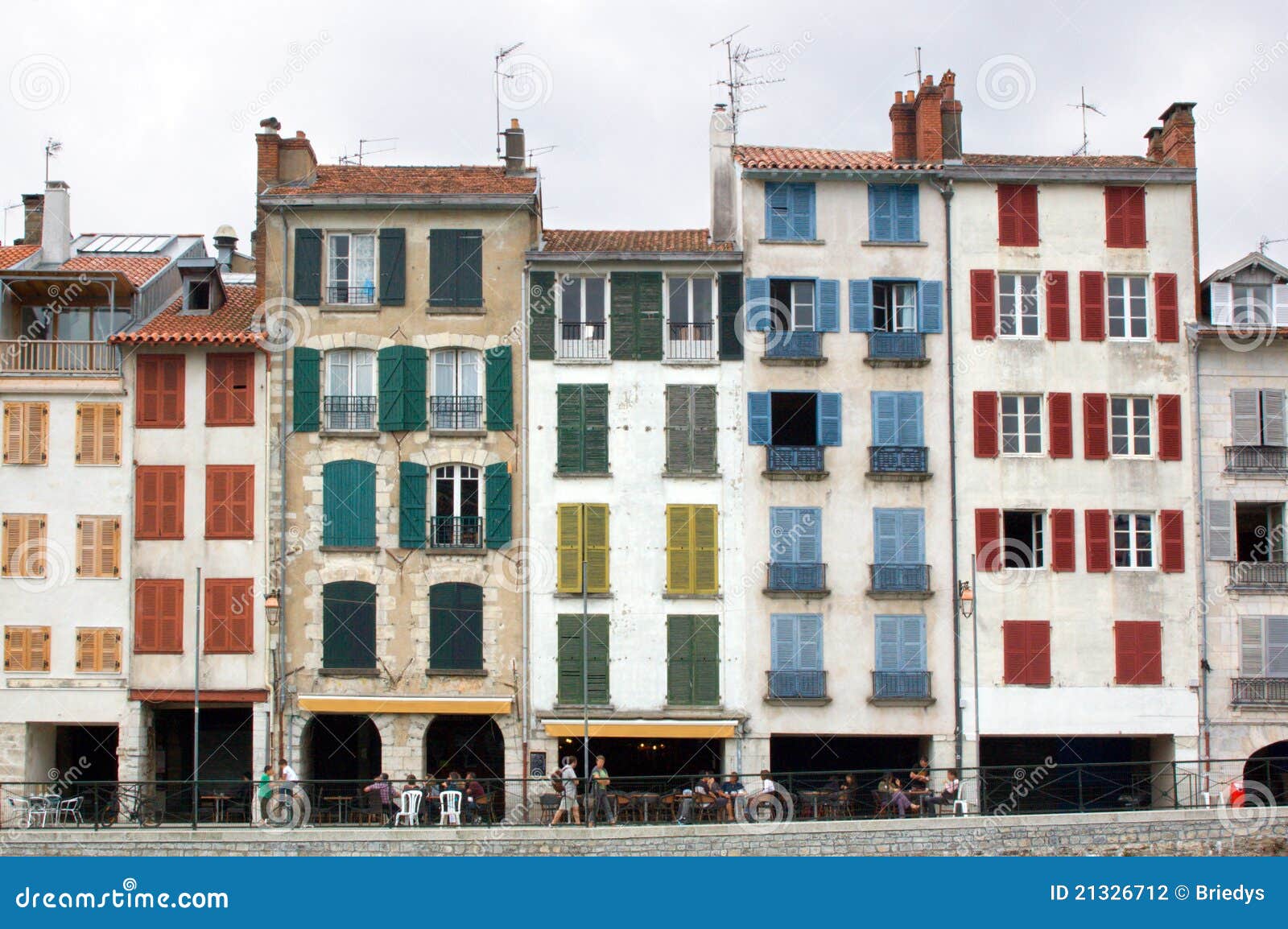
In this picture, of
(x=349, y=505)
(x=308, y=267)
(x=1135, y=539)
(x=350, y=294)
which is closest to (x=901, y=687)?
(x=1135, y=539)

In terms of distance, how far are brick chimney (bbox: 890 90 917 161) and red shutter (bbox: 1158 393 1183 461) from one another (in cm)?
835

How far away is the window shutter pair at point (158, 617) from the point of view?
3803 cm

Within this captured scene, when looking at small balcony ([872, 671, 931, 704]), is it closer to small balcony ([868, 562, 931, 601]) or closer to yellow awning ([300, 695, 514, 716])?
small balcony ([868, 562, 931, 601])

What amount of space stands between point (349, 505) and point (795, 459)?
10.2 metres

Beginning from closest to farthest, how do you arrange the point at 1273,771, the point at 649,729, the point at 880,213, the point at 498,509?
the point at 649,729 → the point at 498,509 → the point at 880,213 → the point at 1273,771

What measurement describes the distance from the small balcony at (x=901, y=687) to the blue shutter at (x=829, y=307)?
801 centimetres

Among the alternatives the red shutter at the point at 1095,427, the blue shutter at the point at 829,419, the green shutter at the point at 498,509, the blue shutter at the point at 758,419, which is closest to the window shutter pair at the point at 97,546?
the green shutter at the point at 498,509

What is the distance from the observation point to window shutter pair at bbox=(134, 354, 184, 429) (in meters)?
38.8

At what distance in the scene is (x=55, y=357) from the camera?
39.1 meters

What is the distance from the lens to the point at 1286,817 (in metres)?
33.4

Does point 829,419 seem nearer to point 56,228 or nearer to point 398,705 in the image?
point 398,705

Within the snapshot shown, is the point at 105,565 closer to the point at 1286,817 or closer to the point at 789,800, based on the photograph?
the point at 789,800

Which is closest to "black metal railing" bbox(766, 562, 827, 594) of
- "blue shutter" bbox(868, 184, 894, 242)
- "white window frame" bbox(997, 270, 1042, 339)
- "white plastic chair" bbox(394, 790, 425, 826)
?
"white window frame" bbox(997, 270, 1042, 339)

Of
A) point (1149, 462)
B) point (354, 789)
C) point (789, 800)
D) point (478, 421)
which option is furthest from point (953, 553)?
point (354, 789)
